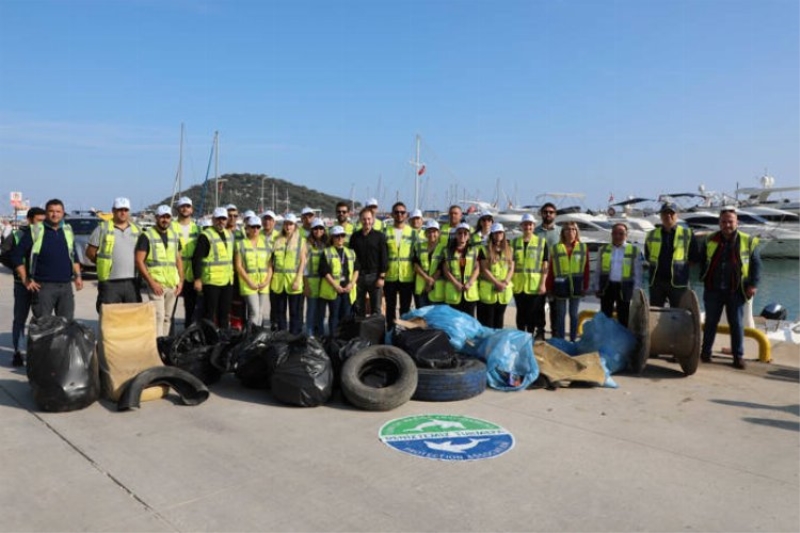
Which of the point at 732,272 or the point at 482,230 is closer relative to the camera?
the point at 732,272

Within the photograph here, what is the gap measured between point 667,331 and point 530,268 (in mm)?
1802

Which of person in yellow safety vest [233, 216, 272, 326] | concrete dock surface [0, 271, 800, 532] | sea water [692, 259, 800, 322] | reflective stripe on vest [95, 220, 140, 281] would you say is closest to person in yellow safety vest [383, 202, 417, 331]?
person in yellow safety vest [233, 216, 272, 326]

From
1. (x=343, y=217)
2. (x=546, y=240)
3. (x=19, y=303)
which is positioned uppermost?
(x=343, y=217)

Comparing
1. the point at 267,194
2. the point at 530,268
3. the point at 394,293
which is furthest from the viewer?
the point at 267,194

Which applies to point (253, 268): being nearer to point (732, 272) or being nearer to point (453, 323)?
point (453, 323)

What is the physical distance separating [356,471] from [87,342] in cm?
287

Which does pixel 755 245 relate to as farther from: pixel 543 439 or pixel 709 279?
pixel 543 439

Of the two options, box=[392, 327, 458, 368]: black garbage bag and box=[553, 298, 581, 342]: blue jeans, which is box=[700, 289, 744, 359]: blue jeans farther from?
box=[392, 327, 458, 368]: black garbage bag

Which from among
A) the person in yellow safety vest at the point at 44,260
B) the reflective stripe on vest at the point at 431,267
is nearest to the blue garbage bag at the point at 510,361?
the reflective stripe on vest at the point at 431,267

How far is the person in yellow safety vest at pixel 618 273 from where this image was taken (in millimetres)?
7844

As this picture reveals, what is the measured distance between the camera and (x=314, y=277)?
807 centimetres

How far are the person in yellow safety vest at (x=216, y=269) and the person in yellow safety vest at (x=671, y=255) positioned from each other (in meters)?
5.45

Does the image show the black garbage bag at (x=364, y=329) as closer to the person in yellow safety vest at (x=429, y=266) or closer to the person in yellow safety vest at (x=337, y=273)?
the person in yellow safety vest at (x=337, y=273)

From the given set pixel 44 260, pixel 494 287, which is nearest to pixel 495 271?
pixel 494 287
